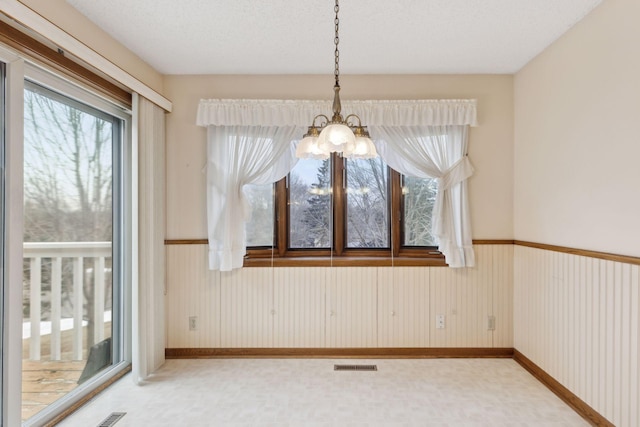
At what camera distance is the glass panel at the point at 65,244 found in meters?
2.07

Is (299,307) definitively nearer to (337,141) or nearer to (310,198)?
(310,198)

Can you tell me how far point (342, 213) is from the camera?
3383 mm

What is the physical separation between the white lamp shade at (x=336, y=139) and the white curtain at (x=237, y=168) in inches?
67.9

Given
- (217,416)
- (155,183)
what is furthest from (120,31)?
(217,416)

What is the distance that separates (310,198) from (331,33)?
1483 mm

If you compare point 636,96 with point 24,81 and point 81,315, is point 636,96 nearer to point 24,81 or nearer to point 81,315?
point 24,81

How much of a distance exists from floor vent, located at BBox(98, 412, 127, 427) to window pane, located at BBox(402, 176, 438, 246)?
262cm

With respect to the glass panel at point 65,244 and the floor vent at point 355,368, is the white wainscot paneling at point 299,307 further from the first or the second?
the glass panel at point 65,244

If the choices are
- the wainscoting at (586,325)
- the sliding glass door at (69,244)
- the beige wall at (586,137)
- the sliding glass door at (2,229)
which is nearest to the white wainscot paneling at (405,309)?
the wainscoting at (586,325)

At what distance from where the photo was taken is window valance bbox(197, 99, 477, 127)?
314 centimetres

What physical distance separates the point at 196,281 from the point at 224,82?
6.18 ft

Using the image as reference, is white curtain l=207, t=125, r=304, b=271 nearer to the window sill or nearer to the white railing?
the window sill

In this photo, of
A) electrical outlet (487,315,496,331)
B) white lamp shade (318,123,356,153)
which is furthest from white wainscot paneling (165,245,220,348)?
electrical outlet (487,315,496,331)

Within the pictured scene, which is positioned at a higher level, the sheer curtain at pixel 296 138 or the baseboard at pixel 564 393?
the sheer curtain at pixel 296 138
